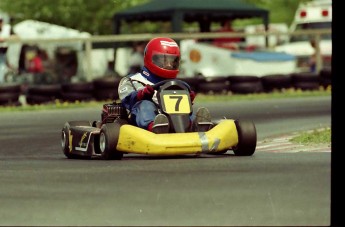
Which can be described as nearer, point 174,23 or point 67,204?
point 67,204

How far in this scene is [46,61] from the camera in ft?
78.3

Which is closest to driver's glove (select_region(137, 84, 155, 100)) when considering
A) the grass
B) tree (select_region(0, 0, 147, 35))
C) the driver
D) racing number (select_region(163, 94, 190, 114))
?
the driver

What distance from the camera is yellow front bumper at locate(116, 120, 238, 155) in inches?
384

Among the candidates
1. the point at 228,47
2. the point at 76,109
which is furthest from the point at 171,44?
the point at 228,47

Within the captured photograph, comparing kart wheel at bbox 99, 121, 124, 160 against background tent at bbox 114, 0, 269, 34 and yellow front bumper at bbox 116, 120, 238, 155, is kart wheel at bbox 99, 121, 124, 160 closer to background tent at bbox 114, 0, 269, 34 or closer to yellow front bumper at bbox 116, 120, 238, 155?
yellow front bumper at bbox 116, 120, 238, 155

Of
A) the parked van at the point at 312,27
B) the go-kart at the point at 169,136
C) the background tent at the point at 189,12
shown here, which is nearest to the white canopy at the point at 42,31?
the background tent at the point at 189,12

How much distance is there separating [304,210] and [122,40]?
17495 millimetres

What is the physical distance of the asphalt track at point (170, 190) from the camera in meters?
6.71

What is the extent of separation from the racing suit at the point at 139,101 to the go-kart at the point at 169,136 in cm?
12

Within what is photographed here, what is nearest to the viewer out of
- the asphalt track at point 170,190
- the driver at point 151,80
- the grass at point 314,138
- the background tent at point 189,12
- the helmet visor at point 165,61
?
the asphalt track at point 170,190

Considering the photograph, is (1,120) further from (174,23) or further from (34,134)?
(174,23)

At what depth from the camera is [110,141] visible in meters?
10.1

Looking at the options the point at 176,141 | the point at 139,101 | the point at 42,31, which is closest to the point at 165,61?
the point at 139,101

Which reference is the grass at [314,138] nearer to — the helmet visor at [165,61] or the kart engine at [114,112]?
the helmet visor at [165,61]
